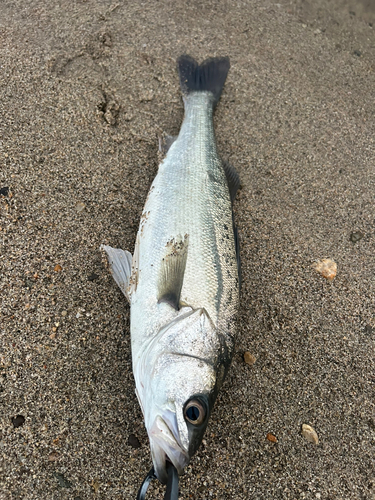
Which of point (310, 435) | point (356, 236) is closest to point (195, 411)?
point (310, 435)

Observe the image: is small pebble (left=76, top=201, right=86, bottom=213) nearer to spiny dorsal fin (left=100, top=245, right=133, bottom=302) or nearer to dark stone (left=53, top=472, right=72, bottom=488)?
spiny dorsal fin (left=100, top=245, right=133, bottom=302)

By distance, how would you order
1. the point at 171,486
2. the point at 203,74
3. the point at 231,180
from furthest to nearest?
the point at 203,74 → the point at 231,180 → the point at 171,486

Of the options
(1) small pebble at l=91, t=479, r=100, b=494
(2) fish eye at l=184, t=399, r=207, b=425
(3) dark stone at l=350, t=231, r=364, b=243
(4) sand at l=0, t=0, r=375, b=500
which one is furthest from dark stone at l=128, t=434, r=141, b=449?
(3) dark stone at l=350, t=231, r=364, b=243

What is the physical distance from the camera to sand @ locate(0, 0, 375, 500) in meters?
2.22

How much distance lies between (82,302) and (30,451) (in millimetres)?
987

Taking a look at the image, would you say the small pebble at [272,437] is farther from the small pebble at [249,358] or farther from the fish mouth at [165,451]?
the fish mouth at [165,451]

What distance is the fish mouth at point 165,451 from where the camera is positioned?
1719 mm

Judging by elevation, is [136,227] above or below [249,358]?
above

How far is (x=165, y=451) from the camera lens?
5.67 ft

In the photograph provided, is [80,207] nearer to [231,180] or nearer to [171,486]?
[231,180]

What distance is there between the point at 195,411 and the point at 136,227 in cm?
164

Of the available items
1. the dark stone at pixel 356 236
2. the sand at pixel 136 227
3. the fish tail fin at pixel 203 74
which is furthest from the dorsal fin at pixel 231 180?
the dark stone at pixel 356 236

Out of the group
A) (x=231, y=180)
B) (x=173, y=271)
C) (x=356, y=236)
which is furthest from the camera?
(x=356, y=236)

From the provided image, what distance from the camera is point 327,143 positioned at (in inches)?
148
